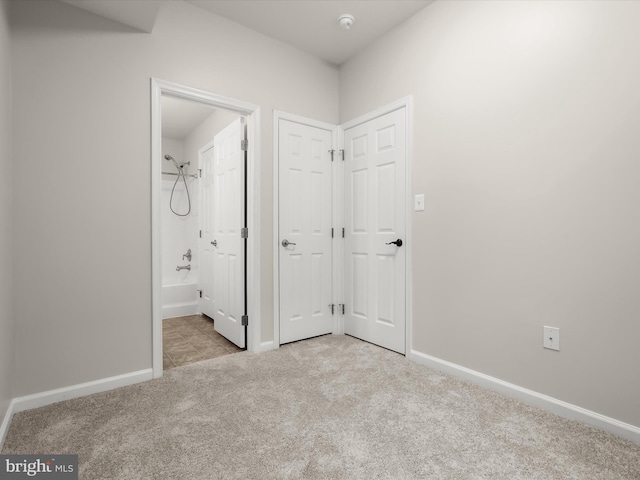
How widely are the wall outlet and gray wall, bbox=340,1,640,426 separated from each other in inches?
1.3

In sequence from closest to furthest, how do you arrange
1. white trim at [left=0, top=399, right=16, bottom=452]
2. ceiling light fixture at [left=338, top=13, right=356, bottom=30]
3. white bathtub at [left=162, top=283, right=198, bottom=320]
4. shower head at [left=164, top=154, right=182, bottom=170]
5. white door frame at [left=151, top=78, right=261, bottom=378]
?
A: white trim at [left=0, top=399, right=16, bottom=452] → white door frame at [left=151, top=78, right=261, bottom=378] → ceiling light fixture at [left=338, top=13, right=356, bottom=30] → white bathtub at [left=162, top=283, right=198, bottom=320] → shower head at [left=164, top=154, right=182, bottom=170]

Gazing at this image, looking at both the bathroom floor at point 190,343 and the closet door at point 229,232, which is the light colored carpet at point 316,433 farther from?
the closet door at point 229,232

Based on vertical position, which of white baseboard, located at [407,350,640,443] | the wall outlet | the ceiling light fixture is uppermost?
the ceiling light fixture

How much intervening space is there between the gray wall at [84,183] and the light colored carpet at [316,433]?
31 centimetres

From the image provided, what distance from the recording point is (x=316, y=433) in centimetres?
158

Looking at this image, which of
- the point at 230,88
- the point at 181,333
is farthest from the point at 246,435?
the point at 230,88

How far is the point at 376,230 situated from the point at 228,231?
54.0 inches

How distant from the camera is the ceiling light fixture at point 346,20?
8.20 feet

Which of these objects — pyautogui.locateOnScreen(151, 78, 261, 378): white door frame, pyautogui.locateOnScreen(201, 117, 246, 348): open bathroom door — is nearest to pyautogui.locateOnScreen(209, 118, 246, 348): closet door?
pyautogui.locateOnScreen(201, 117, 246, 348): open bathroom door

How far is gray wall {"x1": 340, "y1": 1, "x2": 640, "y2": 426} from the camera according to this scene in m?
1.59

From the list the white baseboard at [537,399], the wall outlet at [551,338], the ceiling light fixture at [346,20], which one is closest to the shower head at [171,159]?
the ceiling light fixture at [346,20]

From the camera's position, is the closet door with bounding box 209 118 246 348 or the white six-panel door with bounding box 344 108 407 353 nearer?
the white six-panel door with bounding box 344 108 407 353

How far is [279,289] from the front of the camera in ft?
9.32

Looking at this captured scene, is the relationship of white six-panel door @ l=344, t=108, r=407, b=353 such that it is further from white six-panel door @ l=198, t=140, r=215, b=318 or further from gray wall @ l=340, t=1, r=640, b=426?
white six-panel door @ l=198, t=140, r=215, b=318
